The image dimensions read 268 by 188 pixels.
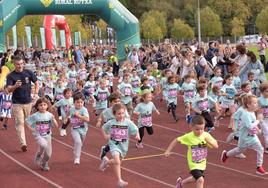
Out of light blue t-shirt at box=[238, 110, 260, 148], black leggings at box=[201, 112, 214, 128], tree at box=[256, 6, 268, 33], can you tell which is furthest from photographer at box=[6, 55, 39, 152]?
tree at box=[256, 6, 268, 33]

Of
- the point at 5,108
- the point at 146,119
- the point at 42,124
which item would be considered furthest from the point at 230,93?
the point at 5,108

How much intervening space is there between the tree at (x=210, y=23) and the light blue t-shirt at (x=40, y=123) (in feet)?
208

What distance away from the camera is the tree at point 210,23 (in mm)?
72688

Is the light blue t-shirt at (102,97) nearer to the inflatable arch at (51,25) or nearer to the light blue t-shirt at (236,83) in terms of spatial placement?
the light blue t-shirt at (236,83)

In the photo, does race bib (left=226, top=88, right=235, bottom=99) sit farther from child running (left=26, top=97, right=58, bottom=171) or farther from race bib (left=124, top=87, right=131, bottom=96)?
child running (left=26, top=97, right=58, bottom=171)

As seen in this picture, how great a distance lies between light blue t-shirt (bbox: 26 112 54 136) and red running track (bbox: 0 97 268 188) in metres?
0.79

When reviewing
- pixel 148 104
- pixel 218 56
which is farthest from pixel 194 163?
pixel 218 56

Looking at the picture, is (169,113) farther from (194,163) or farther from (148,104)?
(194,163)

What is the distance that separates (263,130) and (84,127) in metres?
3.66

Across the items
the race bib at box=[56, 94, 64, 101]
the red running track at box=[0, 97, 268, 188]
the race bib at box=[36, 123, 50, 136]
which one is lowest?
the red running track at box=[0, 97, 268, 188]

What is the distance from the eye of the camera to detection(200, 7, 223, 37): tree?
72.7 meters

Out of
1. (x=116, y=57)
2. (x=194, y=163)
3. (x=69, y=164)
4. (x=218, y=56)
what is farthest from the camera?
(x=116, y=57)

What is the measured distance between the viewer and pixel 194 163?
8047 mm

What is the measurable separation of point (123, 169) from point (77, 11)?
70.6ft
